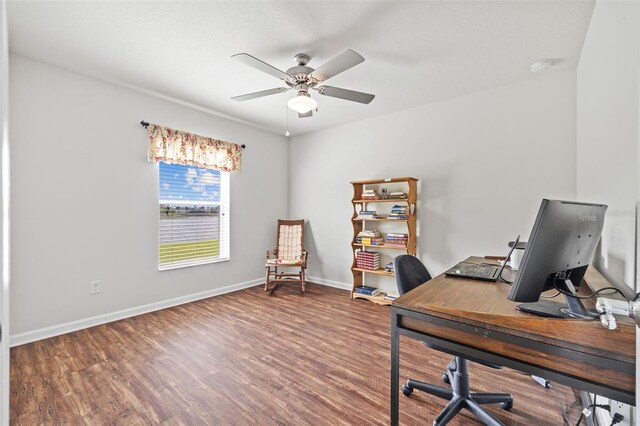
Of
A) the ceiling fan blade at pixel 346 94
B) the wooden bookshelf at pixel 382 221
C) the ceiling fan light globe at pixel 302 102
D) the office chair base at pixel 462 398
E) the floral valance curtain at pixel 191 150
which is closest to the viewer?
the office chair base at pixel 462 398

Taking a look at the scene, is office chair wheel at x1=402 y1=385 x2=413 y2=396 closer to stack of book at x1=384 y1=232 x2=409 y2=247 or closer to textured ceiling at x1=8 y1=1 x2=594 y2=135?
stack of book at x1=384 y1=232 x2=409 y2=247

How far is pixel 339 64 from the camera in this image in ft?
6.84

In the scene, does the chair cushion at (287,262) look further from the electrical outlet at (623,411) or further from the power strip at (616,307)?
the power strip at (616,307)

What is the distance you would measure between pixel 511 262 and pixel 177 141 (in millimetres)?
3668

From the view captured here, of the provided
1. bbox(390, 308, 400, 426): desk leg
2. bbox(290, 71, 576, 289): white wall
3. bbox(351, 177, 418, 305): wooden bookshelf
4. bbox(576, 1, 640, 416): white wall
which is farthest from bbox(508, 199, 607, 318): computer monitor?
bbox(351, 177, 418, 305): wooden bookshelf

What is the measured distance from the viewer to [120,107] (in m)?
3.03

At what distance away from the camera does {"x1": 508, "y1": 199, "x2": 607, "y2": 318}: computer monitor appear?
3.01 feet

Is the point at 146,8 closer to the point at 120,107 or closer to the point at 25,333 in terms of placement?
the point at 120,107

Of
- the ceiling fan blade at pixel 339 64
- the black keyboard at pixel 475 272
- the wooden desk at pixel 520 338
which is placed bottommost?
the wooden desk at pixel 520 338

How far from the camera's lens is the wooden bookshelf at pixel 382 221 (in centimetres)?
345

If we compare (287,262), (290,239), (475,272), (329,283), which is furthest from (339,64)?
(329,283)

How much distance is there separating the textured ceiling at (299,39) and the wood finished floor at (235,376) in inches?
101

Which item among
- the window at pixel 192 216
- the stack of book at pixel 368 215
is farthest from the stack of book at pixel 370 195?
the window at pixel 192 216

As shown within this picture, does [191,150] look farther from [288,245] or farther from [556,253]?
[556,253]
